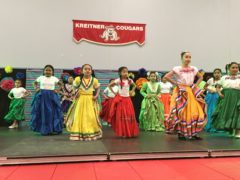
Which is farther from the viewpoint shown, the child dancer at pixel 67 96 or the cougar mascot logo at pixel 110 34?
the cougar mascot logo at pixel 110 34

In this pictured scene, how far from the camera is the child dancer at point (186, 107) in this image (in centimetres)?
500

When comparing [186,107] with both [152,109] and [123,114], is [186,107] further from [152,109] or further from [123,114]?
[152,109]

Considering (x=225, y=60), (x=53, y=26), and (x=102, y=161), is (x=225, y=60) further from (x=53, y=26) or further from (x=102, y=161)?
(x=102, y=161)

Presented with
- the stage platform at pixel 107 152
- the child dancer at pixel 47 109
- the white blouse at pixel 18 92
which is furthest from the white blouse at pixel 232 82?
the white blouse at pixel 18 92

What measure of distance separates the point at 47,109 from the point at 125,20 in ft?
15.9

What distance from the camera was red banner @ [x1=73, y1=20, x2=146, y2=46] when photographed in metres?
9.26

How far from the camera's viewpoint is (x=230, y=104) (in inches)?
220

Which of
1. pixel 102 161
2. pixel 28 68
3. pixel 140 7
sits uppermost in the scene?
pixel 140 7

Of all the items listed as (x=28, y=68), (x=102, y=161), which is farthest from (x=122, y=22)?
(x=102, y=161)

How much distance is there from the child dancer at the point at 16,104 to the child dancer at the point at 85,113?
337cm

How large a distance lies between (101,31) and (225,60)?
15.1 feet

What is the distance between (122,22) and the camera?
376 inches

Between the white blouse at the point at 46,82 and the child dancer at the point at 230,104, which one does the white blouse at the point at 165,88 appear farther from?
the white blouse at the point at 46,82

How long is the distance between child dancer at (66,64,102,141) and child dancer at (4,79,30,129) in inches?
133
